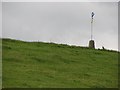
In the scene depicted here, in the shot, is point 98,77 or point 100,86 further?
point 98,77

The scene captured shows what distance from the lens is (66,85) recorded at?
20.6m

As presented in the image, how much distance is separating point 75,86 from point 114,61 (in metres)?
9.68

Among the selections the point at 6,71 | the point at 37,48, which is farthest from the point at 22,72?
the point at 37,48

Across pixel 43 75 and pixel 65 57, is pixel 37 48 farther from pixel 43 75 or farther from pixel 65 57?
pixel 43 75

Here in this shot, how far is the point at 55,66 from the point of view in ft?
82.4

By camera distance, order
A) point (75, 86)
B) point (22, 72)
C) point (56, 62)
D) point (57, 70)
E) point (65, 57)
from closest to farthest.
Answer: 1. point (75, 86)
2. point (22, 72)
3. point (57, 70)
4. point (56, 62)
5. point (65, 57)

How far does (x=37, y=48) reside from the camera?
30844mm

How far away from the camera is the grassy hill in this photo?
21.0m

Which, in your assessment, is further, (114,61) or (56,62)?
(114,61)

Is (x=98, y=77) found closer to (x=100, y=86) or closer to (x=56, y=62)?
(x=100, y=86)

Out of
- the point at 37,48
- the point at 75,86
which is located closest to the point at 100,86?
the point at 75,86

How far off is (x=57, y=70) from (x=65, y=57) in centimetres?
442

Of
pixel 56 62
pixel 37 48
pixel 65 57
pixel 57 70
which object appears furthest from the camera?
pixel 37 48

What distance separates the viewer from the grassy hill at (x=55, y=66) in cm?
2097
